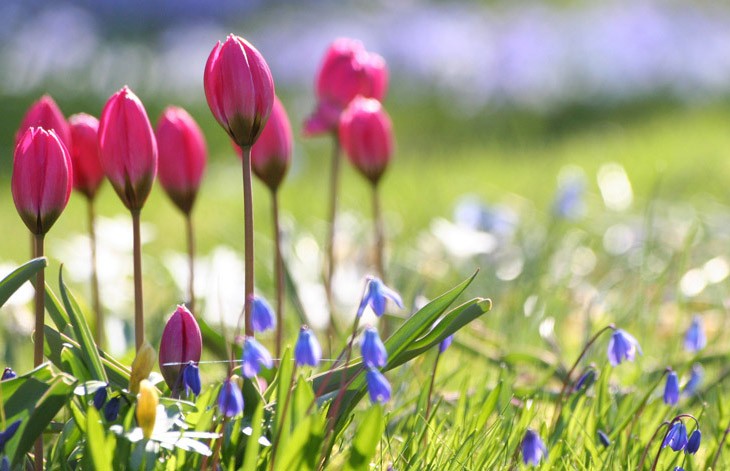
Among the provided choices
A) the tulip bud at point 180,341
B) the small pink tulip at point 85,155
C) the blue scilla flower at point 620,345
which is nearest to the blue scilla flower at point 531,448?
the blue scilla flower at point 620,345

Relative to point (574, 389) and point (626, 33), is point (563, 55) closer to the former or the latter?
point (626, 33)

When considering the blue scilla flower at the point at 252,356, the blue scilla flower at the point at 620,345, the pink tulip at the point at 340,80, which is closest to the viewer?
the blue scilla flower at the point at 252,356

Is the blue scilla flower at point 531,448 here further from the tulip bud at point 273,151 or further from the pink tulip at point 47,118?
the pink tulip at point 47,118

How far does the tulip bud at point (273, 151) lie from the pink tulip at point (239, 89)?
0.82 ft

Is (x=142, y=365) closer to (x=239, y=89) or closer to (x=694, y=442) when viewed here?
(x=239, y=89)

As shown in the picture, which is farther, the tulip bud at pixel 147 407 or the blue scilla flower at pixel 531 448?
the blue scilla flower at pixel 531 448

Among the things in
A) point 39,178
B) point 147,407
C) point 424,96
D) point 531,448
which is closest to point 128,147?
point 39,178

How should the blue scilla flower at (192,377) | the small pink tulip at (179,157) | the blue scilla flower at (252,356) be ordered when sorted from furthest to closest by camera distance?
the small pink tulip at (179,157) → the blue scilla flower at (192,377) → the blue scilla flower at (252,356)

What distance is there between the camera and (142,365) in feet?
3.74

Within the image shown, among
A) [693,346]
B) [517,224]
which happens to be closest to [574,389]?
[693,346]

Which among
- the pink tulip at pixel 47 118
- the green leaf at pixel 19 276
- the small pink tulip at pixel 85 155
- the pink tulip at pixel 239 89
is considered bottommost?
the green leaf at pixel 19 276

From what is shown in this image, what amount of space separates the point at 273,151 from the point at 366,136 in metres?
0.21

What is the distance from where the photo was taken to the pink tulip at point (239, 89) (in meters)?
1.17

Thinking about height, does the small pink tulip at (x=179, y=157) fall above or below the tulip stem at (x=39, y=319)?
above
